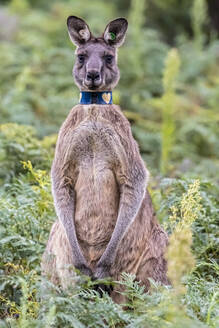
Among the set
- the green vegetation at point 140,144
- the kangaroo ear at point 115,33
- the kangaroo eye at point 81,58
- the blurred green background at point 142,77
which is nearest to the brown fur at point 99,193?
the green vegetation at point 140,144

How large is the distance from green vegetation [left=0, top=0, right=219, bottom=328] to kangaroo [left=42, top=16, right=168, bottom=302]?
241 millimetres

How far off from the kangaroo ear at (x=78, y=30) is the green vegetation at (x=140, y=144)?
3.84 ft

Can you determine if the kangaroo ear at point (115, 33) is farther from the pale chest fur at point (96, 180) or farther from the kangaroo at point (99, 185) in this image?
the pale chest fur at point (96, 180)

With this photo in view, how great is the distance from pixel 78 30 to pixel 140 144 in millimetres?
5844

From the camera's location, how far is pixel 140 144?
10852 millimetres

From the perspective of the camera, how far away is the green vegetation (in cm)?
398

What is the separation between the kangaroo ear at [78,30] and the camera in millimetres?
5059

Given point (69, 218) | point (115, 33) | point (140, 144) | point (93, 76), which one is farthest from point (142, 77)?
point (69, 218)

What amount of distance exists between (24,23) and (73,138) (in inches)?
462

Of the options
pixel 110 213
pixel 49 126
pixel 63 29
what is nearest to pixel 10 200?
pixel 110 213

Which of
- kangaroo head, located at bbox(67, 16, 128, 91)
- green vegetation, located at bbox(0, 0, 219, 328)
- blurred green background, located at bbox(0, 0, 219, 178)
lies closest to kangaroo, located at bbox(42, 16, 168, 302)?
kangaroo head, located at bbox(67, 16, 128, 91)

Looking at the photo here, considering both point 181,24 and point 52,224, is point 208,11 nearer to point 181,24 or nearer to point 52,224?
point 181,24

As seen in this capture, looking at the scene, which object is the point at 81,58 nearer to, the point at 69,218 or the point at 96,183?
the point at 96,183

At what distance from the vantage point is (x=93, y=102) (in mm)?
4926
